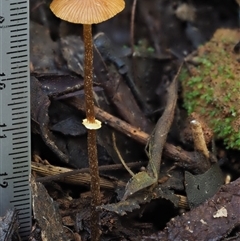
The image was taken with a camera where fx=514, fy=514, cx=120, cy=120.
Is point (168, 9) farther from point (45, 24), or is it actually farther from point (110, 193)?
point (110, 193)

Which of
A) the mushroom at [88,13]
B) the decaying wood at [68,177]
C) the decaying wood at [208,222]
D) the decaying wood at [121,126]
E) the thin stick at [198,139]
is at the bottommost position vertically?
the decaying wood at [208,222]

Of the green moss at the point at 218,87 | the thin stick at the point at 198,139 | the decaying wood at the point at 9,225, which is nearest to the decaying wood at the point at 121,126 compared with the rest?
the thin stick at the point at 198,139

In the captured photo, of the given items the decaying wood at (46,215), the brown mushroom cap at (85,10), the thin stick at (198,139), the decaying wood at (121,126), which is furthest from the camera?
the decaying wood at (121,126)

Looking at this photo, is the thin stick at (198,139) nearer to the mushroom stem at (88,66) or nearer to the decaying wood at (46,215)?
the mushroom stem at (88,66)

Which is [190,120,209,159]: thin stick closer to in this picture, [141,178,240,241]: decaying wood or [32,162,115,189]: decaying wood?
[141,178,240,241]: decaying wood

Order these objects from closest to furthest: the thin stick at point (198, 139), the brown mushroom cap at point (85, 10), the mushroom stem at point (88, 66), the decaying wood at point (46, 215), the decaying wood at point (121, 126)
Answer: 1. the brown mushroom cap at point (85, 10)
2. the mushroom stem at point (88, 66)
3. the decaying wood at point (46, 215)
4. the thin stick at point (198, 139)
5. the decaying wood at point (121, 126)

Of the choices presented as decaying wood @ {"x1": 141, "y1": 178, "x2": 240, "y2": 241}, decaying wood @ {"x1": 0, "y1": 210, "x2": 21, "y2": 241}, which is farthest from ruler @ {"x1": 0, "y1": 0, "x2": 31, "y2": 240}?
decaying wood @ {"x1": 141, "y1": 178, "x2": 240, "y2": 241}

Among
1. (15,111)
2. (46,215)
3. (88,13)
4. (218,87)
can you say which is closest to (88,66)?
(88,13)

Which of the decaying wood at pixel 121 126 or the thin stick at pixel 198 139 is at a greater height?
the decaying wood at pixel 121 126
